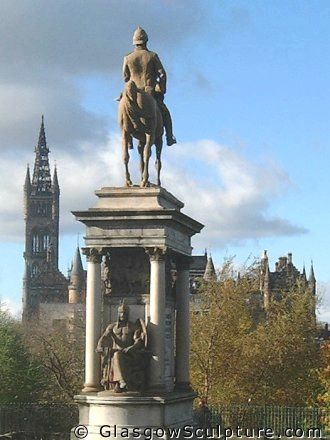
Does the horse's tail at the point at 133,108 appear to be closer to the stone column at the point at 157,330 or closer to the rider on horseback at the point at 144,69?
the rider on horseback at the point at 144,69

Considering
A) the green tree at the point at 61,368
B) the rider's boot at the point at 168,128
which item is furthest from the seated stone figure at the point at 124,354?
the green tree at the point at 61,368

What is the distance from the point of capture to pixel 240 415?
37000mm

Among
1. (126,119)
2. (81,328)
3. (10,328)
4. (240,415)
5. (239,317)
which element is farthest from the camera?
(81,328)

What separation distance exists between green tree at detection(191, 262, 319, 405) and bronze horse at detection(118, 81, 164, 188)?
2138 centimetres

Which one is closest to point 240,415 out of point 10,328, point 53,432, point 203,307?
point 53,432

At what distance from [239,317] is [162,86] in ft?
78.4

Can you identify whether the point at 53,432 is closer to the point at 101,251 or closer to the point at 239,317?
the point at 101,251

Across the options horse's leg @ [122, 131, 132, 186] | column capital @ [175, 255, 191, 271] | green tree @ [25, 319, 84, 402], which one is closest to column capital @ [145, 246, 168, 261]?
column capital @ [175, 255, 191, 271]

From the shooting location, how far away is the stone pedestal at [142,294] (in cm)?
2138

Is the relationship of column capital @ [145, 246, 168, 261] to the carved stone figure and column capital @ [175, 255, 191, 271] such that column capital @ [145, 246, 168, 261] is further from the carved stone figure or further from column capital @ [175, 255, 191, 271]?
the carved stone figure

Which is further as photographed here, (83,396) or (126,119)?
(126,119)

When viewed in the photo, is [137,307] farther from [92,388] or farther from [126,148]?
[126,148]

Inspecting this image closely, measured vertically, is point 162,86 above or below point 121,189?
above

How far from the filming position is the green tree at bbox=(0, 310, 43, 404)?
141 feet
